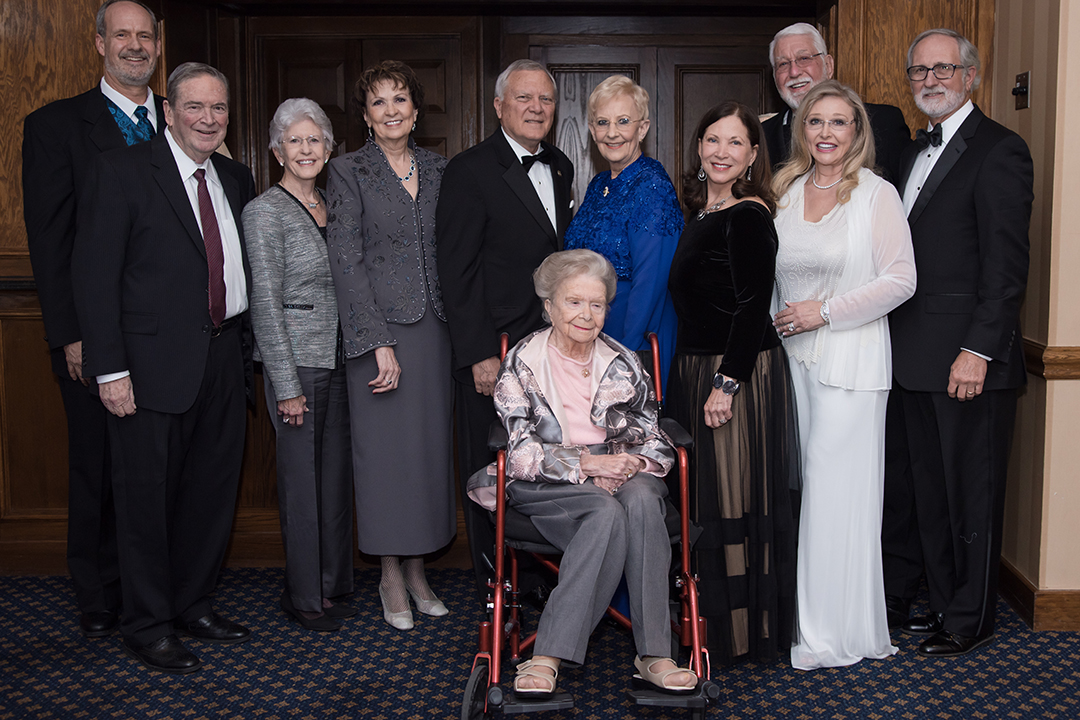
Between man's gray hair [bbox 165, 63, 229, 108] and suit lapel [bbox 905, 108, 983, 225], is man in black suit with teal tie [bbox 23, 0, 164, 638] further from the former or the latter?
suit lapel [bbox 905, 108, 983, 225]

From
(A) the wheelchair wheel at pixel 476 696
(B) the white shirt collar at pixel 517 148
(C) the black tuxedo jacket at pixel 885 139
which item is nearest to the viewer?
(A) the wheelchair wheel at pixel 476 696

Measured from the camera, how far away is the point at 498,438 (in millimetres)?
2676

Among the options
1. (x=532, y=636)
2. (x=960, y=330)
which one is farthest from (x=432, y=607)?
(x=960, y=330)

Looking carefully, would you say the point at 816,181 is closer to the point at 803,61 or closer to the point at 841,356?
the point at 841,356

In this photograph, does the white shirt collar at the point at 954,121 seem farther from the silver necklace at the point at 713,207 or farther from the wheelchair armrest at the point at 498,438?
the wheelchair armrest at the point at 498,438

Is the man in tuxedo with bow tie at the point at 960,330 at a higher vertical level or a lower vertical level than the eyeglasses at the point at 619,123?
lower

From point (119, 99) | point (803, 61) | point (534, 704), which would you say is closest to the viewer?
point (534, 704)

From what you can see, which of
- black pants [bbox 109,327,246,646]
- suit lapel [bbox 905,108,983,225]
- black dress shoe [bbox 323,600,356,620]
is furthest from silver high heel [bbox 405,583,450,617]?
Answer: suit lapel [bbox 905,108,983,225]

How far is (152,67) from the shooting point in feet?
10.7

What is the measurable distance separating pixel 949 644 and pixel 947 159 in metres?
1.57

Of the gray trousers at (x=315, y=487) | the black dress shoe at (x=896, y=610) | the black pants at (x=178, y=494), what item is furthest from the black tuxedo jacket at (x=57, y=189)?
the black dress shoe at (x=896, y=610)

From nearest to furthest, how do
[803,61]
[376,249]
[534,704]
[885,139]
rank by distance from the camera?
[534,704]
[376,249]
[885,139]
[803,61]

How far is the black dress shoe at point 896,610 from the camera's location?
10.7 feet

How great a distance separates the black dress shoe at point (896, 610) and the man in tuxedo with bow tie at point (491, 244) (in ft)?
4.67
